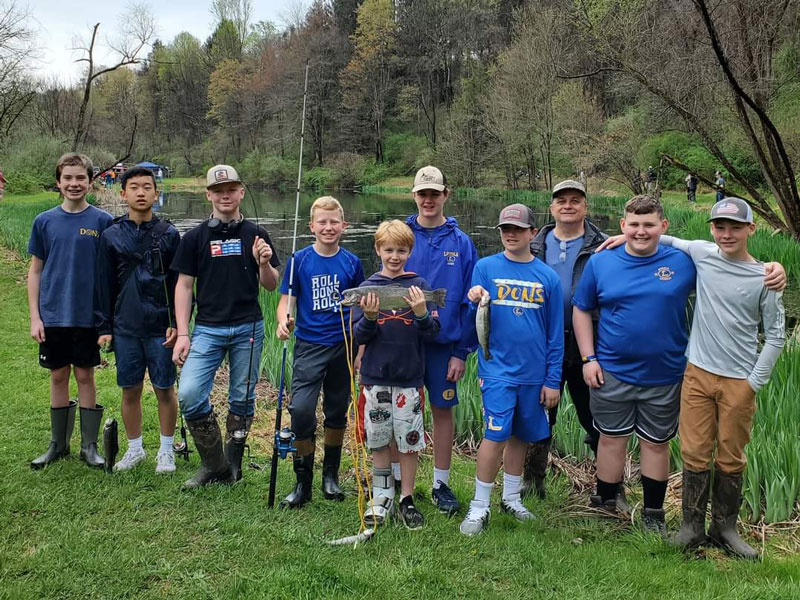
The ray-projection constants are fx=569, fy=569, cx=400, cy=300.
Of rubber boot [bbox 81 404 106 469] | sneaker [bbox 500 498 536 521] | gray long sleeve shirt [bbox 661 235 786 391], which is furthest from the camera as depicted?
rubber boot [bbox 81 404 106 469]

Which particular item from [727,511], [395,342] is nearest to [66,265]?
[395,342]

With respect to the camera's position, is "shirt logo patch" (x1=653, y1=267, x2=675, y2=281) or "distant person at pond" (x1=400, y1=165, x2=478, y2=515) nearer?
"shirt logo patch" (x1=653, y1=267, x2=675, y2=281)

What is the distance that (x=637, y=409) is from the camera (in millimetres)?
3285

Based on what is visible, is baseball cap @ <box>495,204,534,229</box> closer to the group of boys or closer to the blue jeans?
the group of boys

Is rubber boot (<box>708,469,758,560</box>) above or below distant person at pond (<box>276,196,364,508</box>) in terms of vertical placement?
below

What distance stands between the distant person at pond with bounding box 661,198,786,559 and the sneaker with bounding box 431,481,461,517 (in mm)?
1225

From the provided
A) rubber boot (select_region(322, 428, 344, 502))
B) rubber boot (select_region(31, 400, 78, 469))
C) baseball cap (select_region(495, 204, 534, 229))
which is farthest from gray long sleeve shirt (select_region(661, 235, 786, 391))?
rubber boot (select_region(31, 400, 78, 469))

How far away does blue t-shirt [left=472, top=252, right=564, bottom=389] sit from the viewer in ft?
10.7

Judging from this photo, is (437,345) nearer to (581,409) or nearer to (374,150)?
(581,409)

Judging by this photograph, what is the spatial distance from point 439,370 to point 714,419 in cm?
152

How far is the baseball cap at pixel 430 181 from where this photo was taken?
3482mm

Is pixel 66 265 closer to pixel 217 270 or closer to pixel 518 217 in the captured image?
pixel 217 270

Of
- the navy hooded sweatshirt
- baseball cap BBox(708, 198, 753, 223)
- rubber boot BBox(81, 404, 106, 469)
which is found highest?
baseball cap BBox(708, 198, 753, 223)

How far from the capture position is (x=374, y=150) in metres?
52.4
